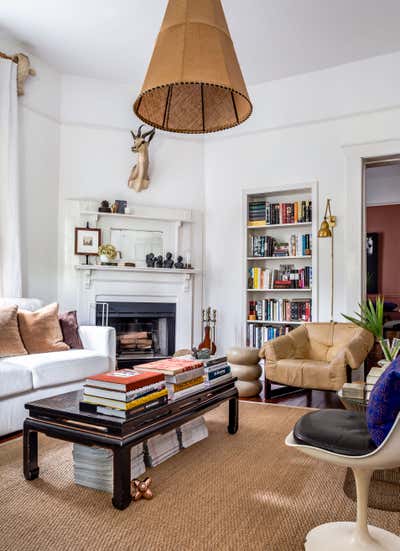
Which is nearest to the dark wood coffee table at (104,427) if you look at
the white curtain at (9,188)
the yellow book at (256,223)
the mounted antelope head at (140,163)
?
the white curtain at (9,188)

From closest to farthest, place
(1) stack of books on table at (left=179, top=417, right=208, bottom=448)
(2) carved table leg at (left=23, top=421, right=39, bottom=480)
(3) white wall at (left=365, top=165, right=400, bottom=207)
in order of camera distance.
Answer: (2) carved table leg at (left=23, top=421, right=39, bottom=480) → (1) stack of books on table at (left=179, top=417, right=208, bottom=448) → (3) white wall at (left=365, top=165, right=400, bottom=207)

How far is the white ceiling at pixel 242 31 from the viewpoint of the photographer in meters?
3.89

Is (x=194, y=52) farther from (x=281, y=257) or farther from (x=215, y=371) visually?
(x=281, y=257)

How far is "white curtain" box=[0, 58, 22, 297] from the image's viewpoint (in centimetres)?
429

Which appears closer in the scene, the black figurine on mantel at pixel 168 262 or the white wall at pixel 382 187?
the black figurine on mantel at pixel 168 262

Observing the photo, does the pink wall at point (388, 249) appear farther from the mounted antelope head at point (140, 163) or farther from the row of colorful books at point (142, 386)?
the row of colorful books at point (142, 386)

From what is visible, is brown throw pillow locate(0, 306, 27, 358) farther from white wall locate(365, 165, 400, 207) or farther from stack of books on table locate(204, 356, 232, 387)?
white wall locate(365, 165, 400, 207)

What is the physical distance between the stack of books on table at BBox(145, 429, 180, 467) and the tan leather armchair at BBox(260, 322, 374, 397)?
1.43 meters

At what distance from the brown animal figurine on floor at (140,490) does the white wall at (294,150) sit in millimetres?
3219

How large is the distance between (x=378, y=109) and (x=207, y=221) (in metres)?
2.25

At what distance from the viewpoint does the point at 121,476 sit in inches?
75.6

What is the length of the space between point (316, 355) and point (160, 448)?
7.31 feet

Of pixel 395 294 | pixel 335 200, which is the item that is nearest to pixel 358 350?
pixel 335 200

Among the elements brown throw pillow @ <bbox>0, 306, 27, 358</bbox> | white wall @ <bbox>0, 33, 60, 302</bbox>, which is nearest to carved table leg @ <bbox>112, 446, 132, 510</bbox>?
brown throw pillow @ <bbox>0, 306, 27, 358</bbox>
